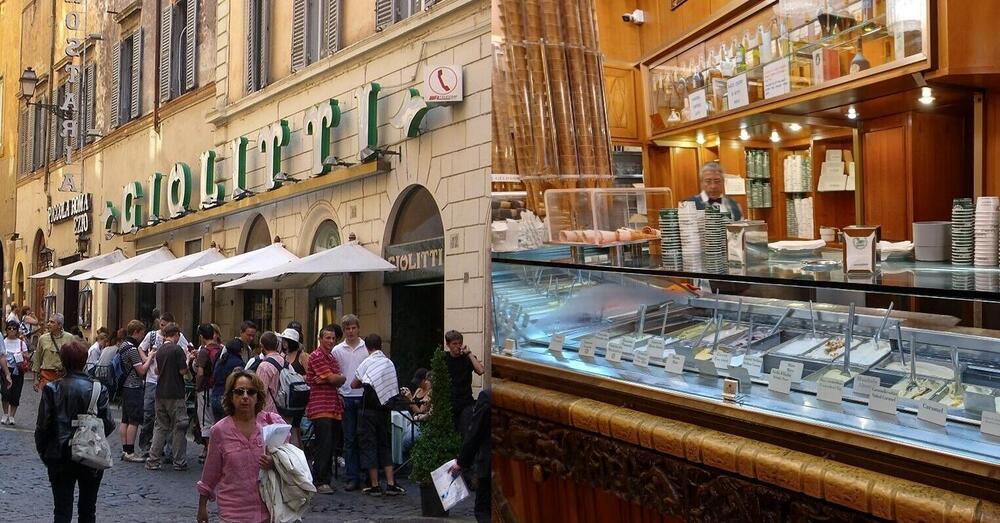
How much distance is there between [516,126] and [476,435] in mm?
479

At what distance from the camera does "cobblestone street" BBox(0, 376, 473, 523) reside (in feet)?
4.76

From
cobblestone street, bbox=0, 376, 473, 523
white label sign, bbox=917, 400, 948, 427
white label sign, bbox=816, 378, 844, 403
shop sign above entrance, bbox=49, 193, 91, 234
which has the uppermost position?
shop sign above entrance, bbox=49, 193, 91, 234

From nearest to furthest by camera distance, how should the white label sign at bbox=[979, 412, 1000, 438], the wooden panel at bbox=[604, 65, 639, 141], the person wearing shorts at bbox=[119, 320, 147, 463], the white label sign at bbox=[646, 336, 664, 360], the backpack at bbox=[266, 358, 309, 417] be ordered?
the white label sign at bbox=[979, 412, 1000, 438] → the wooden panel at bbox=[604, 65, 639, 141] → the white label sign at bbox=[646, 336, 664, 360] → the backpack at bbox=[266, 358, 309, 417] → the person wearing shorts at bbox=[119, 320, 147, 463]

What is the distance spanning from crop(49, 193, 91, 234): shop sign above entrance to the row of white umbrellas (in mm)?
139

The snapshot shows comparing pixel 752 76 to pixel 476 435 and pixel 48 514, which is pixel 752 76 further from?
pixel 48 514

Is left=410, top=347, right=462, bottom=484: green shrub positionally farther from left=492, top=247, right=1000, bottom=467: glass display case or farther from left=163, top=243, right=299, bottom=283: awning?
left=163, top=243, right=299, bottom=283: awning

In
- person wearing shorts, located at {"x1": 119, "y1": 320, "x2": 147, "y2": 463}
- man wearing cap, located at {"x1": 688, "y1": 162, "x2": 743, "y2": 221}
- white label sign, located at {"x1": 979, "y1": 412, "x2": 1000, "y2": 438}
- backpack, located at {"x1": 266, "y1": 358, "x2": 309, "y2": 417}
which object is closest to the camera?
white label sign, located at {"x1": 979, "y1": 412, "x2": 1000, "y2": 438}

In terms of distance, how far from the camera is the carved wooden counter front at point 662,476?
0.87 m

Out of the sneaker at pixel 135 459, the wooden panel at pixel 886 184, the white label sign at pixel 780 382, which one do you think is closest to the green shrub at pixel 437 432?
the white label sign at pixel 780 382

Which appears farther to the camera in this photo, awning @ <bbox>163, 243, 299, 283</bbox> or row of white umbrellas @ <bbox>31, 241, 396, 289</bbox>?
awning @ <bbox>163, 243, 299, 283</bbox>

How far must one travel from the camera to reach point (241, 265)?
5.28ft

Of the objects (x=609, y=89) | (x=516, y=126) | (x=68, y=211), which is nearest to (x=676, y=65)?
(x=609, y=89)

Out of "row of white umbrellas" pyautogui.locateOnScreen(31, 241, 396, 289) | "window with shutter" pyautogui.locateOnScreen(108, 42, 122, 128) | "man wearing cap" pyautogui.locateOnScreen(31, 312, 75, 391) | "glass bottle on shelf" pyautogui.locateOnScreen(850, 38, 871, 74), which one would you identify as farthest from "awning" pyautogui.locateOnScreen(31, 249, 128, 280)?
"glass bottle on shelf" pyautogui.locateOnScreen(850, 38, 871, 74)

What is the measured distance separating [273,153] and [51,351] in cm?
158
